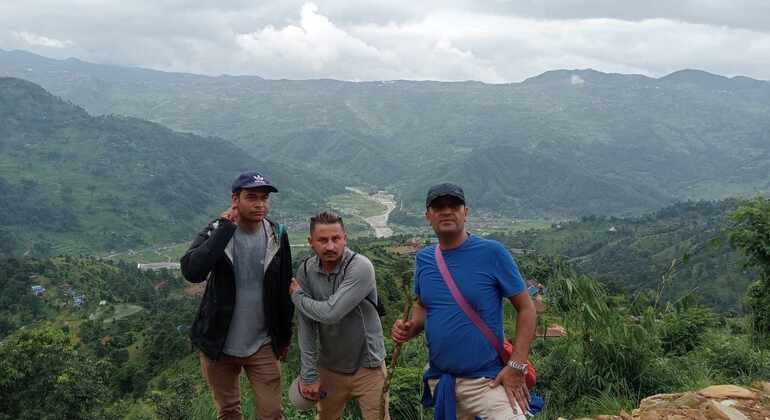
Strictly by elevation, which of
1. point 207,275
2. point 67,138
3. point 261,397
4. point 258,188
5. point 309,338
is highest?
point 258,188

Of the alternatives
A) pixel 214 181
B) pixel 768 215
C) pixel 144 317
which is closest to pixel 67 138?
pixel 214 181

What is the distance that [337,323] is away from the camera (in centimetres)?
320

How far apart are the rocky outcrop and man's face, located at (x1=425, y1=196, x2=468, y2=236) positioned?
1.89 meters

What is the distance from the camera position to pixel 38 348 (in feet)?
64.1

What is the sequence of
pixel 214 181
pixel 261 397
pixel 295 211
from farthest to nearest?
pixel 214 181 < pixel 295 211 < pixel 261 397

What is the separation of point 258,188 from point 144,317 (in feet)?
171

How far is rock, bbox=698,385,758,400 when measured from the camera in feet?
12.4

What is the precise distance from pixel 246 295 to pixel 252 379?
1.87ft

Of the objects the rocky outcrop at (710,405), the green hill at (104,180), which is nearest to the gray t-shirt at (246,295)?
the rocky outcrop at (710,405)

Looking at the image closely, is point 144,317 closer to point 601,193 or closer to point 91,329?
point 91,329

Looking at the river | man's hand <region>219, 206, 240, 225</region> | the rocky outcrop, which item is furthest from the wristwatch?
the river

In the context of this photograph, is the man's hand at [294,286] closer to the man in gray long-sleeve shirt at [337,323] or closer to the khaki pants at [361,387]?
the man in gray long-sleeve shirt at [337,323]

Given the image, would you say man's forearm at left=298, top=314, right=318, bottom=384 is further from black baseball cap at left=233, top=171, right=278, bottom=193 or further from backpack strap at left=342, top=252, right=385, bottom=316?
black baseball cap at left=233, top=171, right=278, bottom=193

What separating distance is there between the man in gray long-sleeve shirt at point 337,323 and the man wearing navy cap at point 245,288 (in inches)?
8.0
